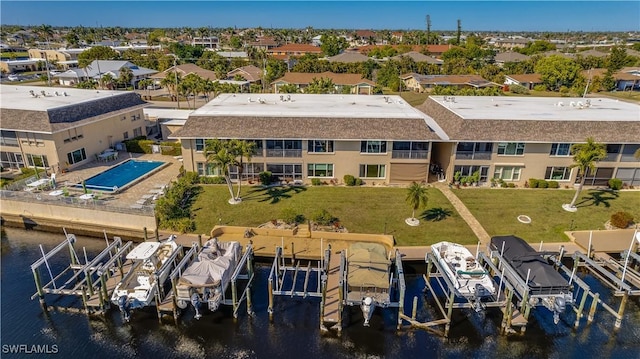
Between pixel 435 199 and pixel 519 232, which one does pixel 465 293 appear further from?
pixel 435 199

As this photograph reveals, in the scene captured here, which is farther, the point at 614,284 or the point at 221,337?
the point at 614,284

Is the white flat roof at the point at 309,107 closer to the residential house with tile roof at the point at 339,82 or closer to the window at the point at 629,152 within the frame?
the window at the point at 629,152

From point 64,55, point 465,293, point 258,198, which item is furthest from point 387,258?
point 64,55

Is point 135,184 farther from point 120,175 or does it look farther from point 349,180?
point 349,180

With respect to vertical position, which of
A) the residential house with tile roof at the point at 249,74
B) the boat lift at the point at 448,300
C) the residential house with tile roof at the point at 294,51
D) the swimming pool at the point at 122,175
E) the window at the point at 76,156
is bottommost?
the boat lift at the point at 448,300

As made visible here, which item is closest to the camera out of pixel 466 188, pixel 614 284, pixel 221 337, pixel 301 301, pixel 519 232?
pixel 221 337

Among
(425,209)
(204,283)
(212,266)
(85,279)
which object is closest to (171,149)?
(85,279)

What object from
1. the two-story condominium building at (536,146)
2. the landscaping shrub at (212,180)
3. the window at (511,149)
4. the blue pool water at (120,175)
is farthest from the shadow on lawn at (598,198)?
the blue pool water at (120,175)
